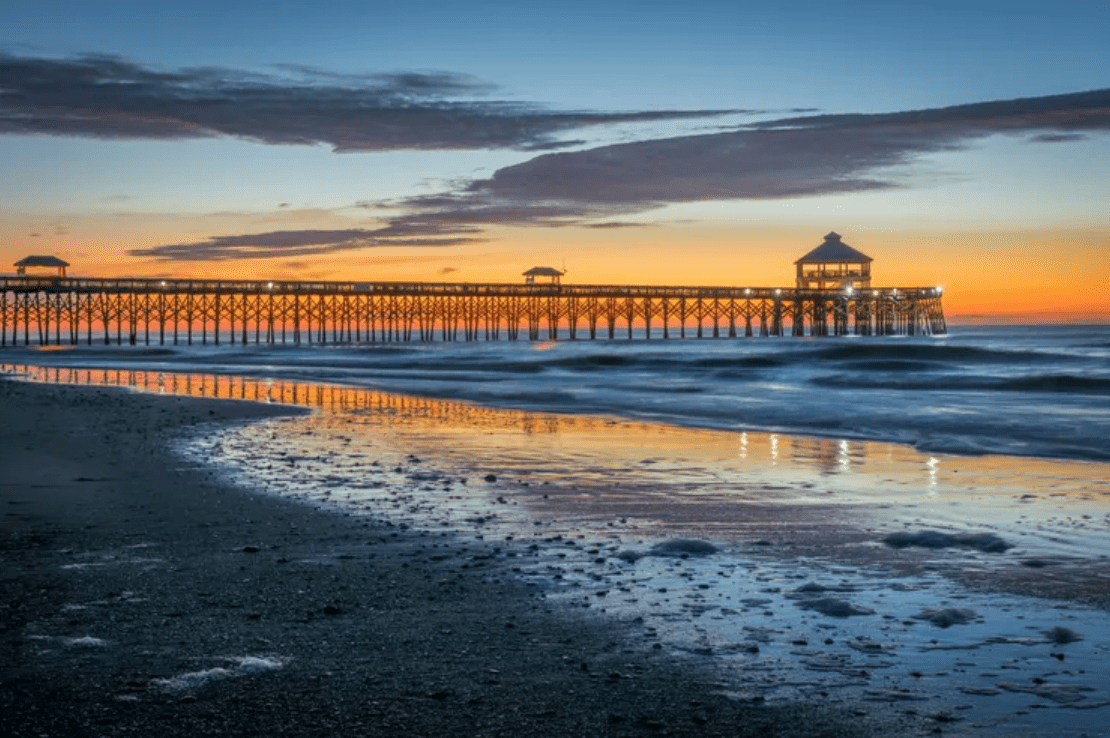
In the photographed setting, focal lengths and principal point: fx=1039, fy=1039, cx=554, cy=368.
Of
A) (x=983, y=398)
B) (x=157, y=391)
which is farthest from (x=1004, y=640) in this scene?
(x=157, y=391)

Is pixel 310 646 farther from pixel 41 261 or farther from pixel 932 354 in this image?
pixel 41 261

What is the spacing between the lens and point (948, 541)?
6.58m

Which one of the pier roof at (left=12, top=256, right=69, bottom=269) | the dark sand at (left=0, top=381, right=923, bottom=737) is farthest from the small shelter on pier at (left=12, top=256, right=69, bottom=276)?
the dark sand at (left=0, top=381, right=923, bottom=737)

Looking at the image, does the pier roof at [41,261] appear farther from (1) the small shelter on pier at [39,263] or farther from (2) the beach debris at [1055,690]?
(2) the beach debris at [1055,690]

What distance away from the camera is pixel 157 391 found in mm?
22891

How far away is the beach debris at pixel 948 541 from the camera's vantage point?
6.45 meters

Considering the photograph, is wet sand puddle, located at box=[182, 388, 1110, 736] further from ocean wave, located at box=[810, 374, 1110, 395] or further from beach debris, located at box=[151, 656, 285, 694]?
ocean wave, located at box=[810, 374, 1110, 395]

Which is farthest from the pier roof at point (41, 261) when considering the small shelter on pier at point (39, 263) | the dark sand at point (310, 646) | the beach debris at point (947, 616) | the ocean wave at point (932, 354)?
the beach debris at point (947, 616)

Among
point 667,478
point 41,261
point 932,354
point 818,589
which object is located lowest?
point 932,354

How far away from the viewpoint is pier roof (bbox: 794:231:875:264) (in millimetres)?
92625

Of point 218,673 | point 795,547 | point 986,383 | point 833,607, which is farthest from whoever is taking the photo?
point 986,383

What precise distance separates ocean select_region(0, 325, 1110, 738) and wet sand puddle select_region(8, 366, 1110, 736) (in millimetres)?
21

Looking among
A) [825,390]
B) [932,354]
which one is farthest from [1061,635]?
[932,354]

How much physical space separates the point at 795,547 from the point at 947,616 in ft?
5.58
